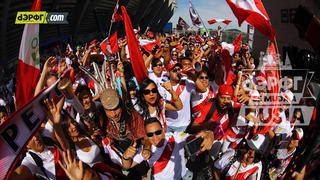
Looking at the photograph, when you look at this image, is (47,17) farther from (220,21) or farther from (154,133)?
(220,21)

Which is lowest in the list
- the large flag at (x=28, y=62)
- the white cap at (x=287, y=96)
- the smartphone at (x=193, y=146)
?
the white cap at (x=287, y=96)

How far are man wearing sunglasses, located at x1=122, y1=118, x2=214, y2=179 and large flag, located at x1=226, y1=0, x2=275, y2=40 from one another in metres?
1.81

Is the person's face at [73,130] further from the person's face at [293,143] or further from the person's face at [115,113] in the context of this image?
the person's face at [293,143]

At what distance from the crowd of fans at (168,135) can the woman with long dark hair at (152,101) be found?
0.01 metres

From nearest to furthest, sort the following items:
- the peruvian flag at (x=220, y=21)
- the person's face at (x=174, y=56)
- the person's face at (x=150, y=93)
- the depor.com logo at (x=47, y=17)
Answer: the person's face at (x=150, y=93)
the depor.com logo at (x=47, y=17)
the person's face at (x=174, y=56)
the peruvian flag at (x=220, y=21)

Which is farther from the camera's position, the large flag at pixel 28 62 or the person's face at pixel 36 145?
the large flag at pixel 28 62

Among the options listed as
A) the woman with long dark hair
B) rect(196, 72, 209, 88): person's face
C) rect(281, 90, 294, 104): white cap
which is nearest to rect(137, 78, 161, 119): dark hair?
the woman with long dark hair

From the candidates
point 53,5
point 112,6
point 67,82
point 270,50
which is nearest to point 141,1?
point 112,6

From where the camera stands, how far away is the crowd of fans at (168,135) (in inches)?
118

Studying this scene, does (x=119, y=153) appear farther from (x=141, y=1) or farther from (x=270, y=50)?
(x=141, y=1)

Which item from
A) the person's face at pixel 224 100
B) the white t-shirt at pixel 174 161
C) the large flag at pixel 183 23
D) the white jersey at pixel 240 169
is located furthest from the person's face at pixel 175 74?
the large flag at pixel 183 23

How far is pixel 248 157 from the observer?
3.70 m

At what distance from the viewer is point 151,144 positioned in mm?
3273

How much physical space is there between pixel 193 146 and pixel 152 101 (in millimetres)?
1255
